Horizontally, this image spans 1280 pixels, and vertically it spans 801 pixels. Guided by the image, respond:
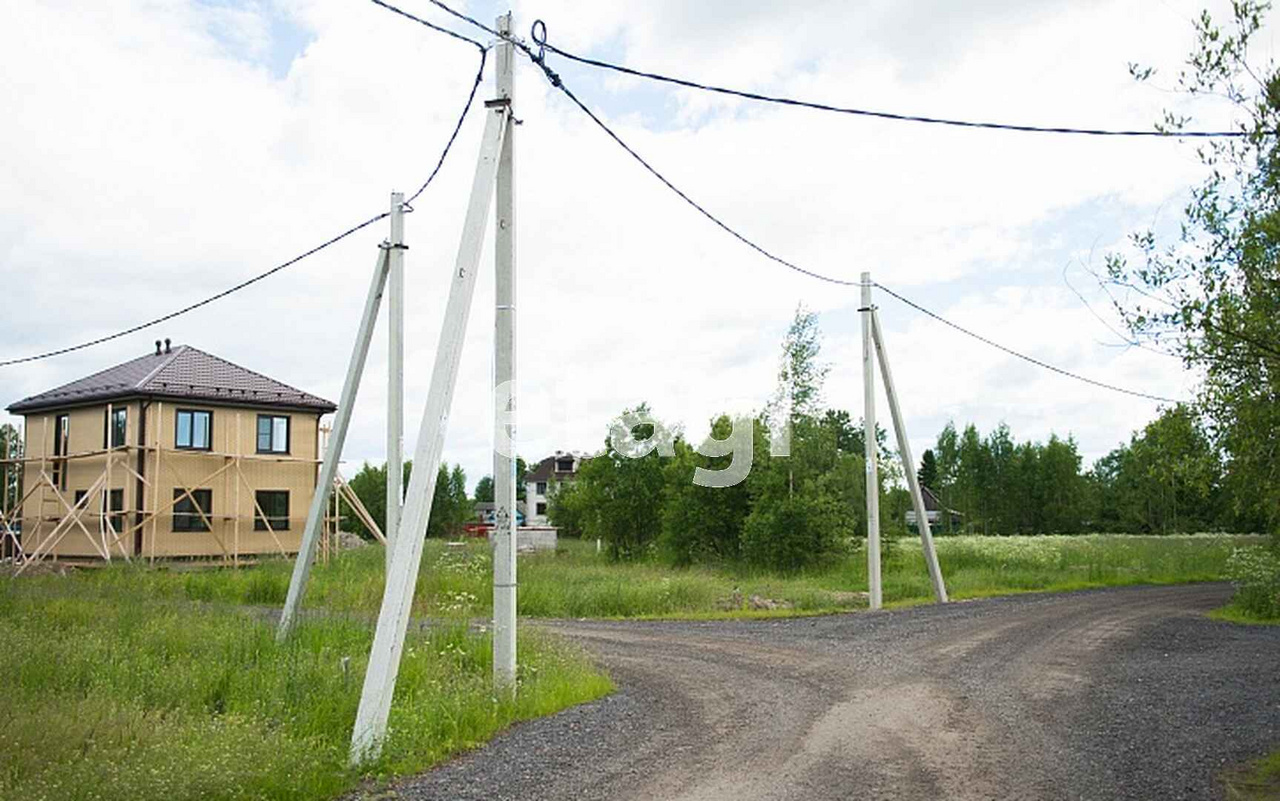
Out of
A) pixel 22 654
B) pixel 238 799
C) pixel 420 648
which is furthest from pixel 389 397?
pixel 238 799

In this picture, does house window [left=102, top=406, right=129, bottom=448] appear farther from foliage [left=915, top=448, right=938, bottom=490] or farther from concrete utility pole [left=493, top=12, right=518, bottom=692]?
foliage [left=915, top=448, right=938, bottom=490]

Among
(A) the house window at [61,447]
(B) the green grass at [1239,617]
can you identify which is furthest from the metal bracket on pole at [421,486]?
(A) the house window at [61,447]

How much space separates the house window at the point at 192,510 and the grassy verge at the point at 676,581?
5.00 meters

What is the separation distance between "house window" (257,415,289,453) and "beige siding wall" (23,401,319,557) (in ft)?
0.57

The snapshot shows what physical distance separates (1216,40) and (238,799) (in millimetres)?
7623

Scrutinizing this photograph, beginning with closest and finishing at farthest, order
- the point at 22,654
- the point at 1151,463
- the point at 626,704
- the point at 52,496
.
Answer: the point at 1151,463
the point at 22,654
the point at 626,704
the point at 52,496

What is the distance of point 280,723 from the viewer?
832cm

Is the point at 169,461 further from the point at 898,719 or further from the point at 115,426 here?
the point at 898,719

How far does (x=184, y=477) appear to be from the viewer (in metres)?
31.9

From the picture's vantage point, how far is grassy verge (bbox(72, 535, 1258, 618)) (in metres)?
20.0

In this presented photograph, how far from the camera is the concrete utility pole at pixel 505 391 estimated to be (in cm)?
1045

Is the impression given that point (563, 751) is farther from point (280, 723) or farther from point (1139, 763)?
point (1139, 763)

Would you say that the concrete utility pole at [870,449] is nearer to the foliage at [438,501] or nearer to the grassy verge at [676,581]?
the grassy verge at [676,581]

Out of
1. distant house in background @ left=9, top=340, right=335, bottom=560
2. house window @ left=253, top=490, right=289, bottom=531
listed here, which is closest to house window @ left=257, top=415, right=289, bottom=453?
distant house in background @ left=9, top=340, right=335, bottom=560
